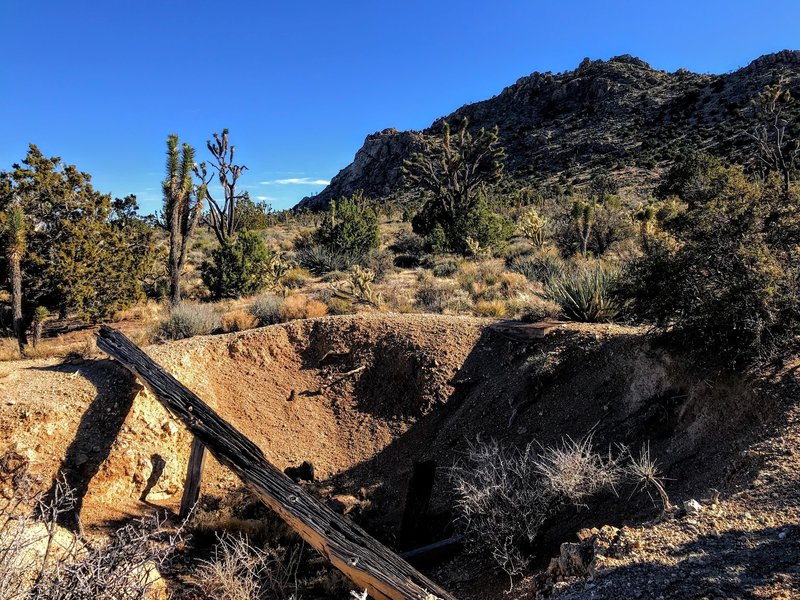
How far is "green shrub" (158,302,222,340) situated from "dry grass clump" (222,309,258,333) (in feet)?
0.56

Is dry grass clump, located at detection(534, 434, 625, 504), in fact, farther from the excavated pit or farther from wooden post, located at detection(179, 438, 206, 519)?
wooden post, located at detection(179, 438, 206, 519)

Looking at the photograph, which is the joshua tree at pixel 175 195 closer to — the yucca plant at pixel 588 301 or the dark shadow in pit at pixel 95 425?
the dark shadow in pit at pixel 95 425

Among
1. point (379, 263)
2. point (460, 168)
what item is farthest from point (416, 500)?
point (460, 168)

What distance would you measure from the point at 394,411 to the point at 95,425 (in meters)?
4.65

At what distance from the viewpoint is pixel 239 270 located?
55.7 ft

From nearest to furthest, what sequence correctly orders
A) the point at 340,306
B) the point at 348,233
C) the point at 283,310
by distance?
the point at 283,310 → the point at 340,306 → the point at 348,233

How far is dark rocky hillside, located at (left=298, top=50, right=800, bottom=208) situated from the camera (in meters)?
39.1

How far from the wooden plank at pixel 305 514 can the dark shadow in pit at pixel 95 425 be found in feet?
3.04

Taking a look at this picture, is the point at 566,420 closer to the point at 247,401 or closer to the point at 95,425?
the point at 247,401

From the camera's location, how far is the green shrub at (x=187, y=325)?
11359 millimetres

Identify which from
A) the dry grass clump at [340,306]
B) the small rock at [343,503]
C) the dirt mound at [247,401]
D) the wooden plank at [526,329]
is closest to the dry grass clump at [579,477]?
the small rock at [343,503]

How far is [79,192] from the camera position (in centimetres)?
1383

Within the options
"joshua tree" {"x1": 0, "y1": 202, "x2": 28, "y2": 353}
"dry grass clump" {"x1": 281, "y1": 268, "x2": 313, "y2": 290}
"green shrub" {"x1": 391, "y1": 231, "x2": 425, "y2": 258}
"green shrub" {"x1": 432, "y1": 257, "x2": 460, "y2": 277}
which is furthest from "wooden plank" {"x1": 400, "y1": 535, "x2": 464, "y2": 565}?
"green shrub" {"x1": 391, "y1": 231, "x2": 425, "y2": 258}

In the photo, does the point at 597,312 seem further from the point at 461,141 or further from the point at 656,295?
the point at 461,141
